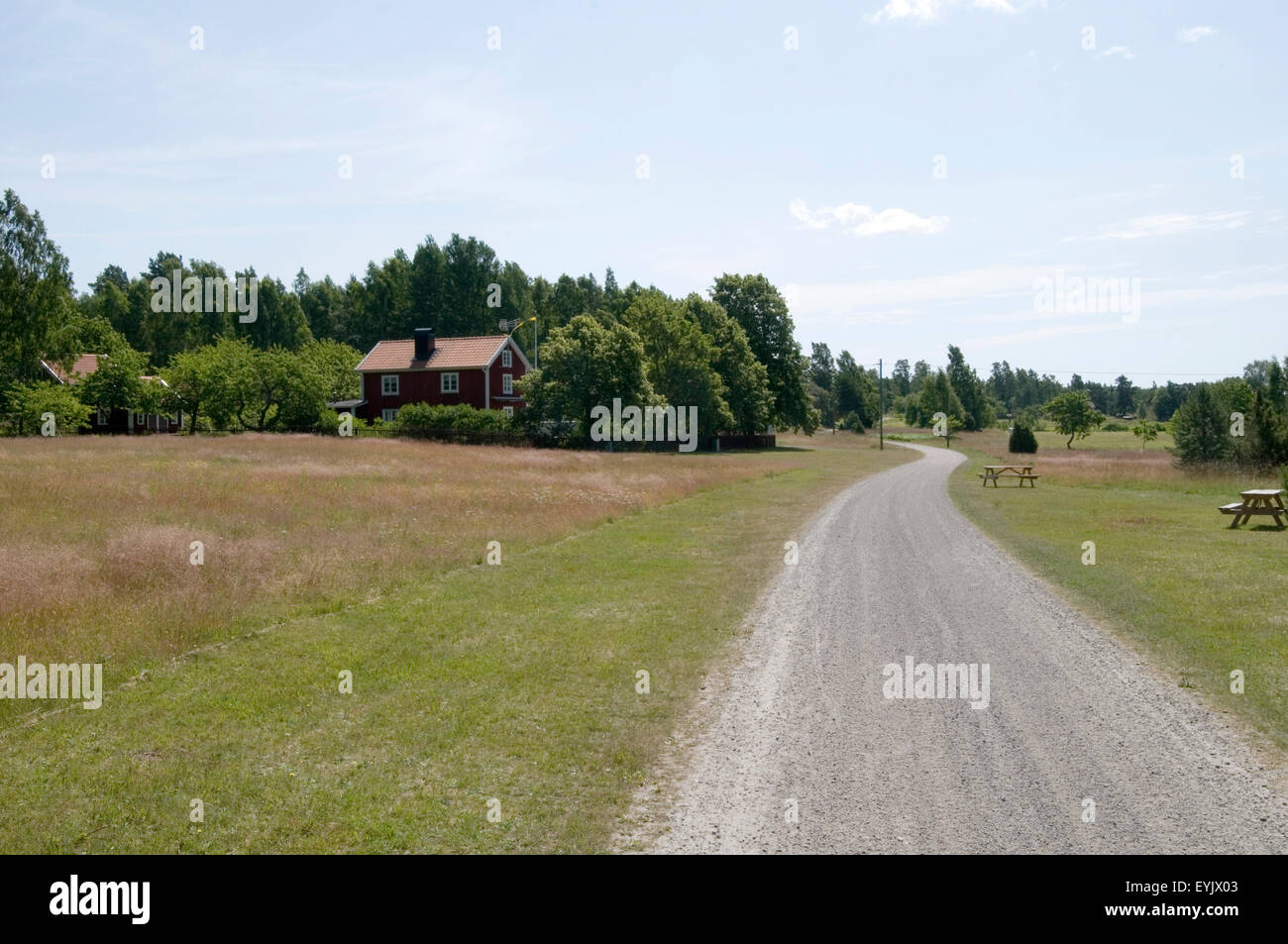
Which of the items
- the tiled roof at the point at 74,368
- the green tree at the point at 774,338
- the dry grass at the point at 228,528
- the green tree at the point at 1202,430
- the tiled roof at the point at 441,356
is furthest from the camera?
the green tree at the point at 774,338

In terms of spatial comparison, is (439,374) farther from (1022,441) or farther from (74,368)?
(1022,441)

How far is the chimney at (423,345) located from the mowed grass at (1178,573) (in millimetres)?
49647

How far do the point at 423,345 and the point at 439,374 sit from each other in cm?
370

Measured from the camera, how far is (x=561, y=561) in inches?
714

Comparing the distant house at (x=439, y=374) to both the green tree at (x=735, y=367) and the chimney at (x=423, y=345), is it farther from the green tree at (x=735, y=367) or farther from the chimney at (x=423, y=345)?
the green tree at (x=735, y=367)

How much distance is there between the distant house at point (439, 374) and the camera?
71188mm

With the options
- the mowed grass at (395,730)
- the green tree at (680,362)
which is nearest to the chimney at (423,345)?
the green tree at (680,362)

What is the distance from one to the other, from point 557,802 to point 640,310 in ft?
237

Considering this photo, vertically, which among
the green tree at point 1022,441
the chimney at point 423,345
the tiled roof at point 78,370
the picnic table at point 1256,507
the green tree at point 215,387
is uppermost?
the chimney at point 423,345

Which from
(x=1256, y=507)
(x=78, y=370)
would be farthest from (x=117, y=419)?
(x=1256, y=507)

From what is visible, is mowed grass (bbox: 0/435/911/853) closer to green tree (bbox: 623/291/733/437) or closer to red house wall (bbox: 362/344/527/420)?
red house wall (bbox: 362/344/527/420)

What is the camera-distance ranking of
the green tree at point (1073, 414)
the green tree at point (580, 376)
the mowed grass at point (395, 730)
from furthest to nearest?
1. the green tree at point (1073, 414)
2. the green tree at point (580, 376)
3. the mowed grass at point (395, 730)

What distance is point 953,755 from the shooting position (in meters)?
7.42
